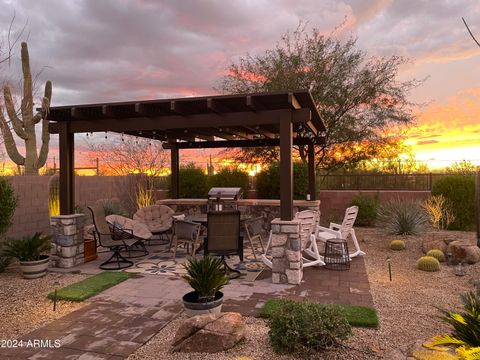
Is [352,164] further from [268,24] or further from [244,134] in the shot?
[268,24]

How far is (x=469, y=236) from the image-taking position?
9203 mm

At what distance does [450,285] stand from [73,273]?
6198mm

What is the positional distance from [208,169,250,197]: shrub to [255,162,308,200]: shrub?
0.45 meters

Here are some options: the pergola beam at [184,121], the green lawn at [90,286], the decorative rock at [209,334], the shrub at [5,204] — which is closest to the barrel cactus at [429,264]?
the pergola beam at [184,121]

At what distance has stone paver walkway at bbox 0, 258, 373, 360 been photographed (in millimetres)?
3424

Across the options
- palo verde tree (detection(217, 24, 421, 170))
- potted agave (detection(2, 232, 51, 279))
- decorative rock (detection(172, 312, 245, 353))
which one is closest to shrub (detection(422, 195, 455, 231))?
palo verde tree (detection(217, 24, 421, 170))

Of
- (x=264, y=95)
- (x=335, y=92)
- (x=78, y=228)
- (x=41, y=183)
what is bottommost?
(x=78, y=228)

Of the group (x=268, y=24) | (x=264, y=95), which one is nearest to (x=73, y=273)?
(x=264, y=95)

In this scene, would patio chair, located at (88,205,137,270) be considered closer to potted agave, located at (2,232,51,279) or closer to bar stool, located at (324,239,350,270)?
potted agave, located at (2,232,51,279)

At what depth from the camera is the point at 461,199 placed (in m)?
10.3

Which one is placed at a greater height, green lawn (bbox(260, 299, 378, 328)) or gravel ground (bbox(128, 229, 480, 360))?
green lawn (bbox(260, 299, 378, 328))

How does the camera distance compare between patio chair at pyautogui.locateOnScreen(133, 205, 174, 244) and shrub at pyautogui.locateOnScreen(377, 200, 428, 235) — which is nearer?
patio chair at pyautogui.locateOnScreen(133, 205, 174, 244)

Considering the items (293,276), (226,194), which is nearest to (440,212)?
(226,194)

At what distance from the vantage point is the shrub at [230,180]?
484 inches
